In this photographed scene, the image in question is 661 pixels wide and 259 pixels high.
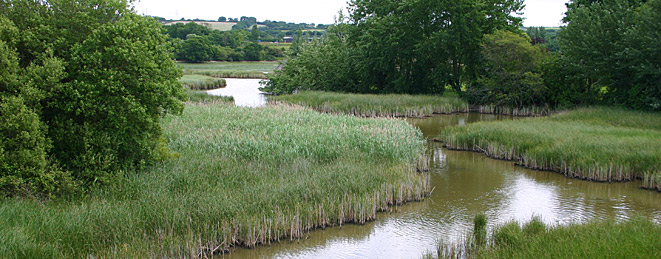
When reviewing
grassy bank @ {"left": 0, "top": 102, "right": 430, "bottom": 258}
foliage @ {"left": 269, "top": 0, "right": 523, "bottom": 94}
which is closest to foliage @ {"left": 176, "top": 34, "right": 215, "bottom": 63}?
foliage @ {"left": 269, "top": 0, "right": 523, "bottom": 94}

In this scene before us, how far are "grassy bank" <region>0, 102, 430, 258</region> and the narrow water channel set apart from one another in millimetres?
383

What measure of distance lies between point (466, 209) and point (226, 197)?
555 cm

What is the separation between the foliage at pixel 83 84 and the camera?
32.8ft

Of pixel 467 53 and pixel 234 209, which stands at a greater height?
pixel 467 53

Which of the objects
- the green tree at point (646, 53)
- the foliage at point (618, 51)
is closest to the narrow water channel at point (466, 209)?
the green tree at point (646, 53)

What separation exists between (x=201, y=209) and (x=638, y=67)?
23.2 meters

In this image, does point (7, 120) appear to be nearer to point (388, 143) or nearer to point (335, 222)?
point (335, 222)

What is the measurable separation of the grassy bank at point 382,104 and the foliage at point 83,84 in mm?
19790

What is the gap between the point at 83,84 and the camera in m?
10.5

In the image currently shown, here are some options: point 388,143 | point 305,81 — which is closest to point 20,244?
point 388,143

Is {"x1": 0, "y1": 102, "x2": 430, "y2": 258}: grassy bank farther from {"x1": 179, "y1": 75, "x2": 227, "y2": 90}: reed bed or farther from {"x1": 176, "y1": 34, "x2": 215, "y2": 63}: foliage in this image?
{"x1": 176, "y1": 34, "x2": 215, "y2": 63}: foliage

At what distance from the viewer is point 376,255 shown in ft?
30.5

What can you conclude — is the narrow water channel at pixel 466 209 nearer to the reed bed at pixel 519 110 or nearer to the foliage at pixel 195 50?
the reed bed at pixel 519 110

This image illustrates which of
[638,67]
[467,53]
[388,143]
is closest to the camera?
[388,143]
